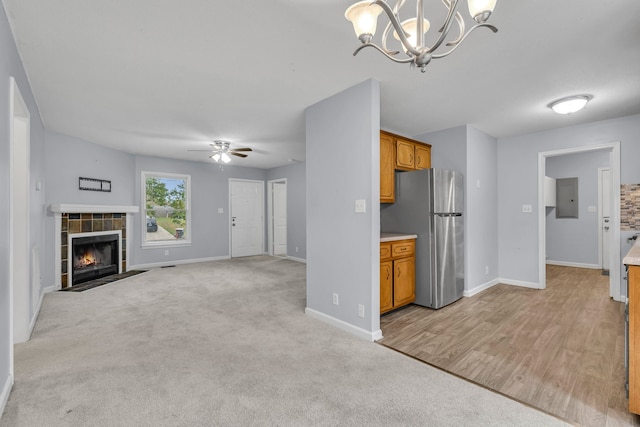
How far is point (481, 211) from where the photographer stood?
177 inches

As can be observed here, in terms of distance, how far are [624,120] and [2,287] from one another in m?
6.40

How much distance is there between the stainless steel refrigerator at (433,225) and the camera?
11.8ft

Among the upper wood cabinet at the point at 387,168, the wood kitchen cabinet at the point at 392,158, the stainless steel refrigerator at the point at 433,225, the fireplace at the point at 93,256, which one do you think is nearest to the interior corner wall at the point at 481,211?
the stainless steel refrigerator at the point at 433,225

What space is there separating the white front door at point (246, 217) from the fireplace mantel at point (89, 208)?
2265 mm

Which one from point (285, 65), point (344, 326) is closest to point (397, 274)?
point (344, 326)

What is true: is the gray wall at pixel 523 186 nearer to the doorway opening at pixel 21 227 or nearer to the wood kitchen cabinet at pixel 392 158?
the wood kitchen cabinet at pixel 392 158

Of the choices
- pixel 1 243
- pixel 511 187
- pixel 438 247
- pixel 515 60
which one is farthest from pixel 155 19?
pixel 511 187

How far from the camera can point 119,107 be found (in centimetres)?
356

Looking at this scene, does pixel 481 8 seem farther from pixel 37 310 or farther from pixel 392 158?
pixel 37 310

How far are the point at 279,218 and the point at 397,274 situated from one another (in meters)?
5.39

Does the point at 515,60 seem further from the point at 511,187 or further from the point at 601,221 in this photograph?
the point at 601,221

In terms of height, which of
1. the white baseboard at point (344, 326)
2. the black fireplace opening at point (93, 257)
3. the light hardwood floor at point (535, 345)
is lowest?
the light hardwood floor at point (535, 345)

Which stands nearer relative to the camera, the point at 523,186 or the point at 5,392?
the point at 5,392

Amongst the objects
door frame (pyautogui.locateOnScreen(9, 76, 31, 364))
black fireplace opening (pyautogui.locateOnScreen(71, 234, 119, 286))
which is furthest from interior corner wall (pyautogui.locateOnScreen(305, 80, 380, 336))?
black fireplace opening (pyautogui.locateOnScreen(71, 234, 119, 286))
